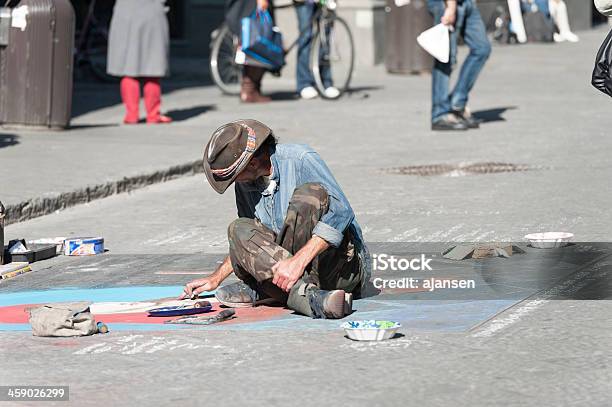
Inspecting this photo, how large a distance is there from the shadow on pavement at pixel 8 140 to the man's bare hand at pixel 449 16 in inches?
162

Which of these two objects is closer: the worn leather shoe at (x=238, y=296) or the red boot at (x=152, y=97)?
the worn leather shoe at (x=238, y=296)

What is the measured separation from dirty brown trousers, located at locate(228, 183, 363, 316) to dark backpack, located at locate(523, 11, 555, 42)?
1966cm

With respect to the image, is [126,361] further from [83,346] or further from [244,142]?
[244,142]

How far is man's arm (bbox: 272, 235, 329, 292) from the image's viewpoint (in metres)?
6.64

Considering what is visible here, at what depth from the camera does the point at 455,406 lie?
530 centimetres

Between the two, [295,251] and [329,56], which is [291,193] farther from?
[329,56]

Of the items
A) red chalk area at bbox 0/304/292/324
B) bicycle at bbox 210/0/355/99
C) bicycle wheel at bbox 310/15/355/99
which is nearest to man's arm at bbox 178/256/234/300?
red chalk area at bbox 0/304/292/324

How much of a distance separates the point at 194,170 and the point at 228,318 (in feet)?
19.3

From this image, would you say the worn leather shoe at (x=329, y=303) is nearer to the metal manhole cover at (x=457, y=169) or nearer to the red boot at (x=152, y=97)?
the metal manhole cover at (x=457, y=169)

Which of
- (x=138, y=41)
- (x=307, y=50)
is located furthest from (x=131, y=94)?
(x=307, y=50)

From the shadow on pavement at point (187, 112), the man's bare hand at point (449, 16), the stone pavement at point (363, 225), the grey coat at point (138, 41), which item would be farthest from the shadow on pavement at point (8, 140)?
the man's bare hand at point (449, 16)

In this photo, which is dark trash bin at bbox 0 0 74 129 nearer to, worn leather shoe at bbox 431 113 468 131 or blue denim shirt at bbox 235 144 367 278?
worn leather shoe at bbox 431 113 468 131

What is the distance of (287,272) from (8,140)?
7883mm

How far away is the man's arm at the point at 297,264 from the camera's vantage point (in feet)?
21.8
